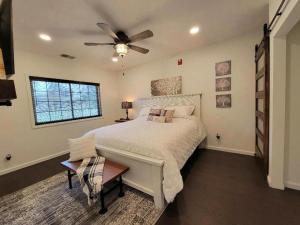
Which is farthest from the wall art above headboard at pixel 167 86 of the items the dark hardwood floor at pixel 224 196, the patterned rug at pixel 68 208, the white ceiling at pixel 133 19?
the patterned rug at pixel 68 208

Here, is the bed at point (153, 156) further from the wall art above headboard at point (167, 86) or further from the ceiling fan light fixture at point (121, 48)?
the wall art above headboard at point (167, 86)

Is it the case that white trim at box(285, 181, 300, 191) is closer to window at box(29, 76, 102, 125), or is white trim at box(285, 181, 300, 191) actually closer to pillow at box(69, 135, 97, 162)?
pillow at box(69, 135, 97, 162)

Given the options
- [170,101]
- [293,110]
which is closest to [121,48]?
[170,101]

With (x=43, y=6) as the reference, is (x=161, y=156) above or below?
below

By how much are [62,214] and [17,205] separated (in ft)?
2.32

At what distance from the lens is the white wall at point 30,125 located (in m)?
2.74

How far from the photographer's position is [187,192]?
6.28 ft

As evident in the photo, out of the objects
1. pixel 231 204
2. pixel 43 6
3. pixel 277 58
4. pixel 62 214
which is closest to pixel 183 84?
pixel 277 58

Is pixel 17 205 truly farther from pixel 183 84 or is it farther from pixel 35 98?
pixel 183 84

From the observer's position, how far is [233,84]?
9.89 feet

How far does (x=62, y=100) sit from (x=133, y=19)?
9.35 feet

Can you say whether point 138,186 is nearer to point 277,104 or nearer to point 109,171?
point 109,171

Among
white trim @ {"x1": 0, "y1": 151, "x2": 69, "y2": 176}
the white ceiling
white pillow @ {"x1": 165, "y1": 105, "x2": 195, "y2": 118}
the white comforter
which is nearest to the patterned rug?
the white comforter

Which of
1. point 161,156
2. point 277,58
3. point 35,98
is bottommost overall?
point 161,156
